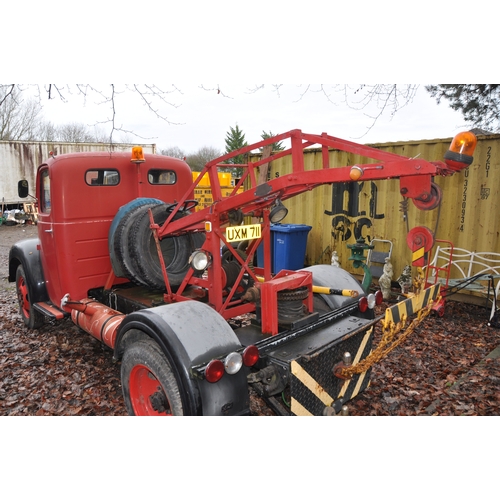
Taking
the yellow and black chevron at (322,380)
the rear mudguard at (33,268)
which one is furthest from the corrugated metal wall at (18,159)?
the yellow and black chevron at (322,380)

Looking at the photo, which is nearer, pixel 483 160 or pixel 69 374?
pixel 69 374

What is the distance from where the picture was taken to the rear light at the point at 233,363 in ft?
8.44

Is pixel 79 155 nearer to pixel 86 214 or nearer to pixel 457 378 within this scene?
pixel 86 214

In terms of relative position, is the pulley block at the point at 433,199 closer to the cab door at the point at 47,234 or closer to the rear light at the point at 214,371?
the rear light at the point at 214,371

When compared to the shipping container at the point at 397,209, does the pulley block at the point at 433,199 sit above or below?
above

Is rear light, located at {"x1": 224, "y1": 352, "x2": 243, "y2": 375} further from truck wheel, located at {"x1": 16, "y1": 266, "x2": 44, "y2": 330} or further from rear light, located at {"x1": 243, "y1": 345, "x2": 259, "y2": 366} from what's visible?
truck wheel, located at {"x1": 16, "y1": 266, "x2": 44, "y2": 330}

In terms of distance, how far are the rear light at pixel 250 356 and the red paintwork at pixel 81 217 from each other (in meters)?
2.87

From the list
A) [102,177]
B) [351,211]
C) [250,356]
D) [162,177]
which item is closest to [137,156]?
[102,177]

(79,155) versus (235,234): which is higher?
(79,155)

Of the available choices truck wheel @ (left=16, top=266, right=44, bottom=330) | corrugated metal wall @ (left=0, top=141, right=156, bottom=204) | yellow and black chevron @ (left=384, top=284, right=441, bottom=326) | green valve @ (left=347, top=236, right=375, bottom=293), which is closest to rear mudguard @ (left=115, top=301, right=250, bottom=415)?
yellow and black chevron @ (left=384, top=284, right=441, bottom=326)

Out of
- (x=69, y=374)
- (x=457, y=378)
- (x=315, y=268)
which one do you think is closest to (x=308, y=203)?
(x=315, y=268)

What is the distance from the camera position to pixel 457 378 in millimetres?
4328

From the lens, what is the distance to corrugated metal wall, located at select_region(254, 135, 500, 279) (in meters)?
6.40

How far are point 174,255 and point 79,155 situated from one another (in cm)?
163
